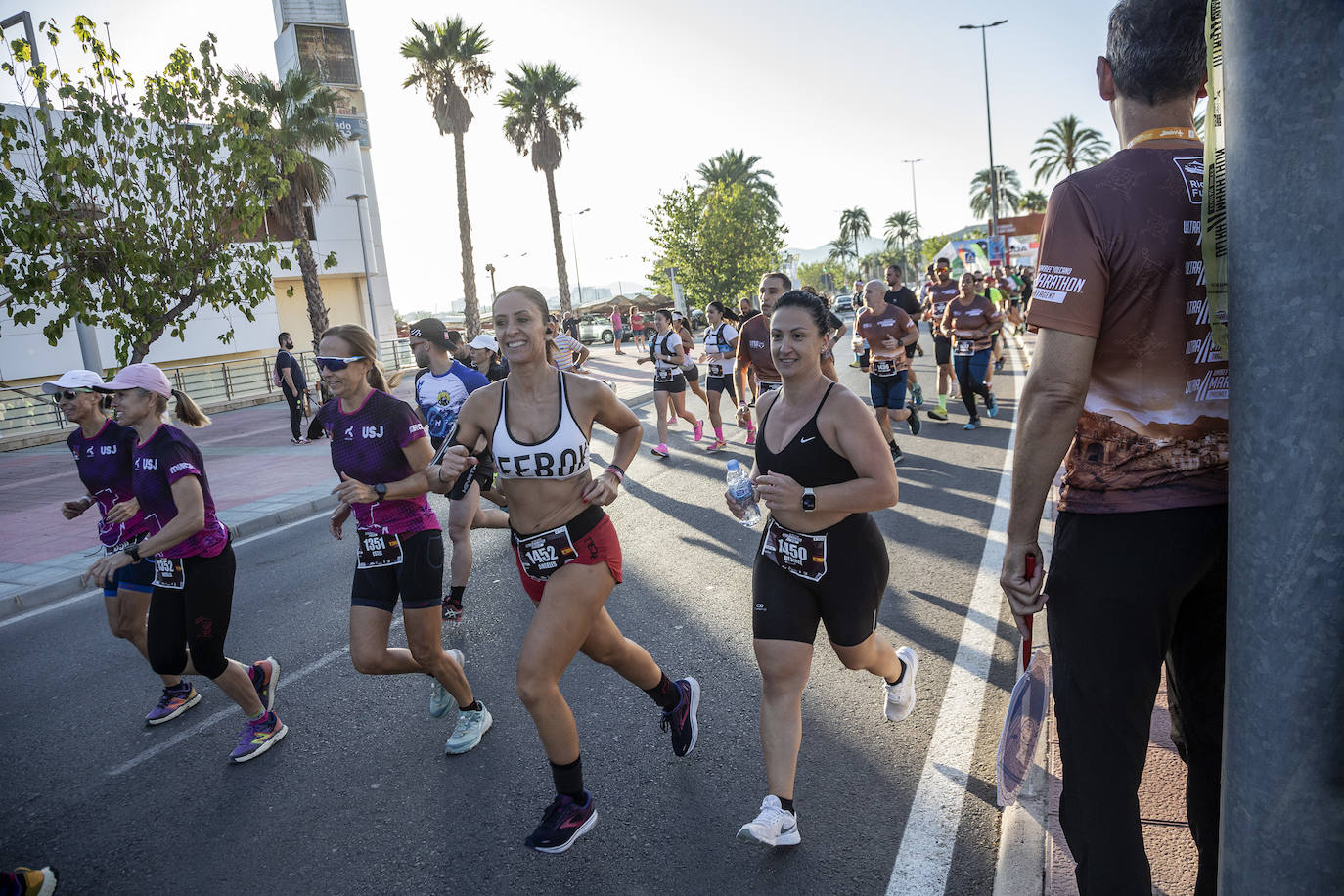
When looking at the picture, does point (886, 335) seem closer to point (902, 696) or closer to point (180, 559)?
point (902, 696)

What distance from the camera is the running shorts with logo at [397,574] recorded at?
4207 mm

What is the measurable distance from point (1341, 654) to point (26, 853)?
15.1 feet

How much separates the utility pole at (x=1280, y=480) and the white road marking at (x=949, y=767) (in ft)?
2.52

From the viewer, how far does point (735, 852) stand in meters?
3.23

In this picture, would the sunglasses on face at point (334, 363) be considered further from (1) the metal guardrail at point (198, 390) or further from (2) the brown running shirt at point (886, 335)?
(1) the metal guardrail at point (198, 390)

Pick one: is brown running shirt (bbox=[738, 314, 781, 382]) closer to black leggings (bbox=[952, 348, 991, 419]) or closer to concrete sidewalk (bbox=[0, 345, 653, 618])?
black leggings (bbox=[952, 348, 991, 419])

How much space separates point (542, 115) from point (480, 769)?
4000cm

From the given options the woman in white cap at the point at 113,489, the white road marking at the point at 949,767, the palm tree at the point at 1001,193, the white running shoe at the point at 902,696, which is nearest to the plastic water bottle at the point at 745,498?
the white running shoe at the point at 902,696

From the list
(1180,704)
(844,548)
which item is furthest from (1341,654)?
(844,548)

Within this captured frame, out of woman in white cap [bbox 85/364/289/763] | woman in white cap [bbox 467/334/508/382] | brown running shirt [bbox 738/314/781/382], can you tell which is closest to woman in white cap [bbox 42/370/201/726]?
woman in white cap [bbox 85/364/289/763]

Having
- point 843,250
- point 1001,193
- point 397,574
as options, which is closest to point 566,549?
point 397,574

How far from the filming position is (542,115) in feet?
132

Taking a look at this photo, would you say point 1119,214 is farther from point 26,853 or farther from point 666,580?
point 666,580

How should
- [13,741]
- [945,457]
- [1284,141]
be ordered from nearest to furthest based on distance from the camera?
1. [1284,141]
2. [13,741]
3. [945,457]
